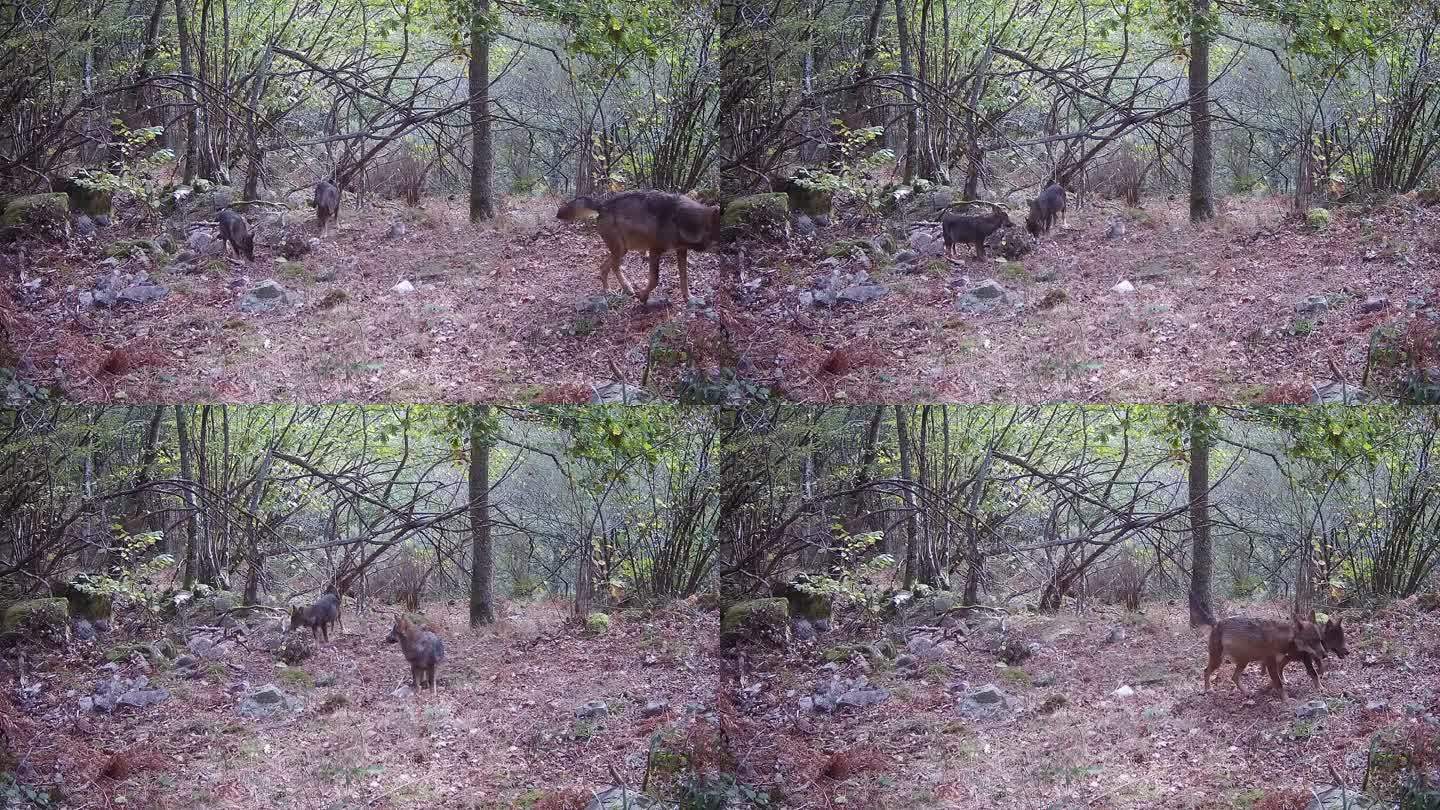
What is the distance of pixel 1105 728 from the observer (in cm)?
608

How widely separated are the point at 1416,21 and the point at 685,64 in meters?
3.50

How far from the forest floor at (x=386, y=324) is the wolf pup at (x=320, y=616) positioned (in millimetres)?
1104

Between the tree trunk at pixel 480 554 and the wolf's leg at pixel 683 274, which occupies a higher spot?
the wolf's leg at pixel 683 274

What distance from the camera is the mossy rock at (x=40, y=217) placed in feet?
19.4

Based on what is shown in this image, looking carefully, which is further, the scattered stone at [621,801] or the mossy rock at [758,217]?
the scattered stone at [621,801]

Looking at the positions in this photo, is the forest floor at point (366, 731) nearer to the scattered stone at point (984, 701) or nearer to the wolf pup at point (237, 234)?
the scattered stone at point (984, 701)

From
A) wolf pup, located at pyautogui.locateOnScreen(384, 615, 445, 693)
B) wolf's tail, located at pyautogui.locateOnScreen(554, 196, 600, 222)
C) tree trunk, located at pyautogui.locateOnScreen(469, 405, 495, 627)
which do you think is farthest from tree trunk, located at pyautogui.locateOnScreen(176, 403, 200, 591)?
wolf's tail, located at pyautogui.locateOnScreen(554, 196, 600, 222)

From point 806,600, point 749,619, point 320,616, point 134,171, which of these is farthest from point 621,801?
point 134,171

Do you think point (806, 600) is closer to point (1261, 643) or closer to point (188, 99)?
point (1261, 643)

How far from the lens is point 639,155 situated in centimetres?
582

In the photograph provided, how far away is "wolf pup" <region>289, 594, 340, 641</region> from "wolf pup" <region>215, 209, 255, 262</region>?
5.39 feet

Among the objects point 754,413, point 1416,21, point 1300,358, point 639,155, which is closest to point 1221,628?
point 1300,358

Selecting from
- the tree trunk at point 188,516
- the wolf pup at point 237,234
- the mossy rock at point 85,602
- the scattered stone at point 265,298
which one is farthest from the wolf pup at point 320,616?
the wolf pup at point 237,234

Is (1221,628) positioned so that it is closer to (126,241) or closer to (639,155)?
(639,155)
